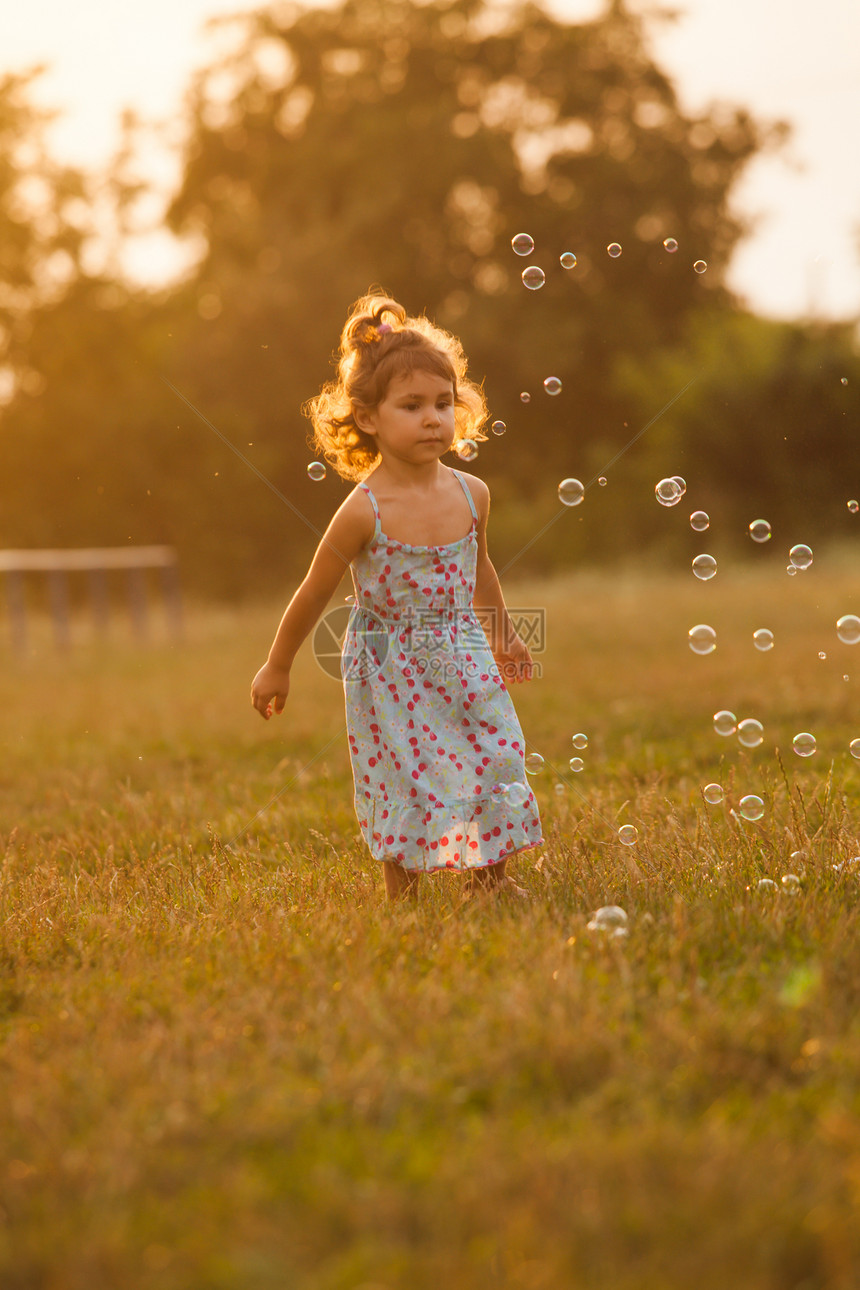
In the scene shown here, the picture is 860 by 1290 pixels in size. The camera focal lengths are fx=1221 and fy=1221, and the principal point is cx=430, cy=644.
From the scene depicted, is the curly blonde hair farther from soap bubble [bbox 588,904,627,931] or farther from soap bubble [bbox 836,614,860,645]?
soap bubble [bbox 588,904,627,931]

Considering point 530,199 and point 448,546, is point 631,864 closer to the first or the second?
point 448,546

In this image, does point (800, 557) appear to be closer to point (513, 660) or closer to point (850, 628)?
point (850, 628)

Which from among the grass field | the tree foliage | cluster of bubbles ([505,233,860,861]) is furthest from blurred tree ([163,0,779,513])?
the grass field

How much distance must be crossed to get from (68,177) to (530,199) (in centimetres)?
1228

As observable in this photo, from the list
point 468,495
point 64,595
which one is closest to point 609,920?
point 468,495

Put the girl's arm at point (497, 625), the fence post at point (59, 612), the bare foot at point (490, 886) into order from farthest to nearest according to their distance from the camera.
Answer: the fence post at point (59, 612) → the girl's arm at point (497, 625) → the bare foot at point (490, 886)

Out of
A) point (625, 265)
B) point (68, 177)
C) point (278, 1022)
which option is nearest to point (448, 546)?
point (278, 1022)

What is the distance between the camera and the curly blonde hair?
3256 millimetres

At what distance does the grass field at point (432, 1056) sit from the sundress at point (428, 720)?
15 centimetres

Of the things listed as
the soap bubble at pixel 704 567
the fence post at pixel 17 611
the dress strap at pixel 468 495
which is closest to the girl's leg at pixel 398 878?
the dress strap at pixel 468 495

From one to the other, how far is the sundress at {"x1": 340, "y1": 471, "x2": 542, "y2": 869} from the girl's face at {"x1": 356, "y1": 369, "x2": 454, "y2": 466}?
0.54 ft

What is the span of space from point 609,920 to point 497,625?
48.2 inches

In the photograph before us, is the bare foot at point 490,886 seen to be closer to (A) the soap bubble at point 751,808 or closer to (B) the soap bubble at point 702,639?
(A) the soap bubble at point 751,808

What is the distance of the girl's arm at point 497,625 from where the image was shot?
3.57 m
